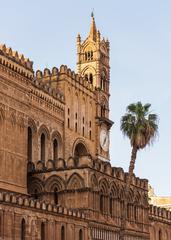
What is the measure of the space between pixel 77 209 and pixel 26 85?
11.4 metres

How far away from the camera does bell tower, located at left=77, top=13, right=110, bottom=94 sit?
234 ft

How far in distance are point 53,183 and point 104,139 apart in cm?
1802

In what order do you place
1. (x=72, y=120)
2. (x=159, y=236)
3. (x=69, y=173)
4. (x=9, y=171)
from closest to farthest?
(x=9, y=171)
(x=69, y=173)
(x=72, y=120)
(x=159, y=236)

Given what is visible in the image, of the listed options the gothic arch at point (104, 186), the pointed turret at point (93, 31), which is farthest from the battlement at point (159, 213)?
the pointed turret at point (93, 31)

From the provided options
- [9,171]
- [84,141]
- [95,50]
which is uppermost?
[95,50]

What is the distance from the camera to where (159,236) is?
229ft

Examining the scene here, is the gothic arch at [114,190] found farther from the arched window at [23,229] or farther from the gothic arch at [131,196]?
the arched window at [23,229]

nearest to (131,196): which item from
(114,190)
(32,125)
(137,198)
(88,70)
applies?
(137,198)

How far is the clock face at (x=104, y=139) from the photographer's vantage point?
69.4 metres

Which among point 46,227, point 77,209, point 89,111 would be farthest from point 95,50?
point 46,227

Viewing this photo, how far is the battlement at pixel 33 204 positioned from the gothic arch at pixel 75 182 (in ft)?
8.48

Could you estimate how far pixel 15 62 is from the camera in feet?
170

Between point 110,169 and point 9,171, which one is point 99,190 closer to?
point 110,169

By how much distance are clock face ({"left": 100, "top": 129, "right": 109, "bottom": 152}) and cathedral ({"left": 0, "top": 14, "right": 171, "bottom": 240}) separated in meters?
0.25
